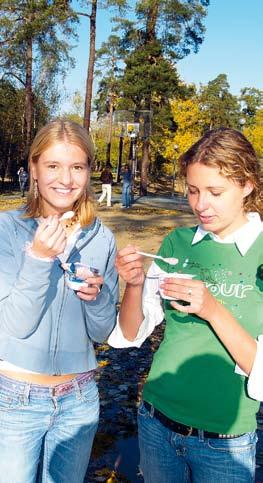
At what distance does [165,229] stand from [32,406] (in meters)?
13.8

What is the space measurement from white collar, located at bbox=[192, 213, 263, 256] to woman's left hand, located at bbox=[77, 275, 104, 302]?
0.41 metres

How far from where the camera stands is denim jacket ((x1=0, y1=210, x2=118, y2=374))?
176 centimetres

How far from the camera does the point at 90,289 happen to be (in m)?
1.80

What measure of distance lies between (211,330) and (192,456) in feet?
1.38

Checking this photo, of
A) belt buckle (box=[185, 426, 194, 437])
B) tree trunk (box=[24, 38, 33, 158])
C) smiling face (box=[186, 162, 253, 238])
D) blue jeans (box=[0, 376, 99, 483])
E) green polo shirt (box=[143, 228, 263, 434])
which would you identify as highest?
tree trunk (box=[24, 38, 33, 158])

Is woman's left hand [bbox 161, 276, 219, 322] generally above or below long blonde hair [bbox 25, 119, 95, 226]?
below

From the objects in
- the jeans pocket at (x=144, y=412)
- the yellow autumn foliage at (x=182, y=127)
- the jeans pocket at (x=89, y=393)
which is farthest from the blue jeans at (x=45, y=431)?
the yellow autumn foliage at (x=182, y=127)

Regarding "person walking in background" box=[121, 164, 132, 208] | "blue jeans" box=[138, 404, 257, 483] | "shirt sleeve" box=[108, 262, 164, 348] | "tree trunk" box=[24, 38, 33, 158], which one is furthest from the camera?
"tree trunk" box=[24, 38, 33, 158]

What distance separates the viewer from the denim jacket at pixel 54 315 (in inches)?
69.3

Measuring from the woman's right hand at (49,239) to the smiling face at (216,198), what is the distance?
514 millimetres

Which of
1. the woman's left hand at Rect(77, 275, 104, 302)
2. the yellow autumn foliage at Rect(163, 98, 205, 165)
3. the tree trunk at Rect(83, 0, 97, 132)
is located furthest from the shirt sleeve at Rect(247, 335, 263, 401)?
the yellow autumn foliage at Rect(163, 98, 205, 165)

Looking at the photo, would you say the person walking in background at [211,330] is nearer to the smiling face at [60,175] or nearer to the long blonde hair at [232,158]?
the long blonde hair at [232,158]

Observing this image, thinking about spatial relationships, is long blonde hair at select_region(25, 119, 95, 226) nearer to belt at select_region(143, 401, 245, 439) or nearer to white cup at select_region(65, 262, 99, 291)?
white cup at select_region(65, 262, 99, 291)

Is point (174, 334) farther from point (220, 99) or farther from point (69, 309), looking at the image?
point (220, 99)
